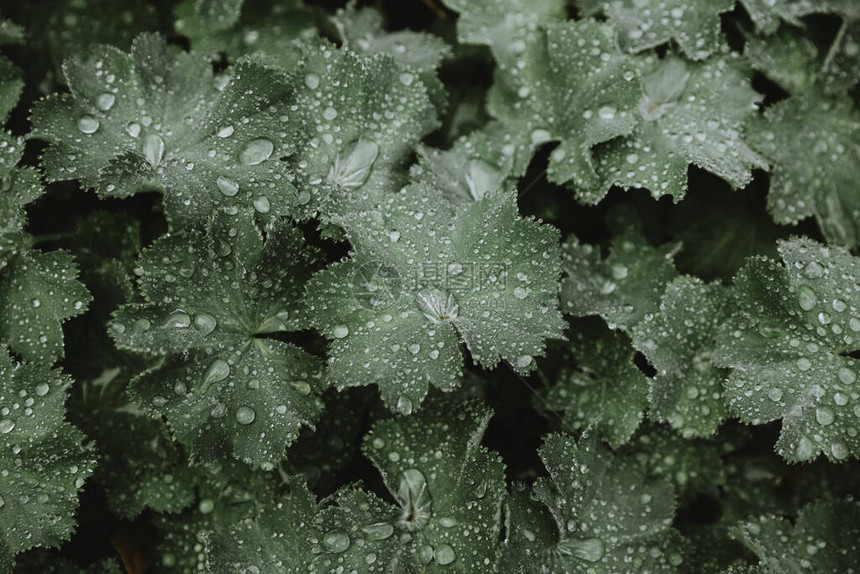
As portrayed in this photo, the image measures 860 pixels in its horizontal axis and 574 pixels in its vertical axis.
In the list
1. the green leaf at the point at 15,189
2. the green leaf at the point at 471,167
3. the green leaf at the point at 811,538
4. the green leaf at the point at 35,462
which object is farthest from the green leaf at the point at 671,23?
the green leaf at the point at 35,462

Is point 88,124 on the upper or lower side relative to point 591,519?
upper

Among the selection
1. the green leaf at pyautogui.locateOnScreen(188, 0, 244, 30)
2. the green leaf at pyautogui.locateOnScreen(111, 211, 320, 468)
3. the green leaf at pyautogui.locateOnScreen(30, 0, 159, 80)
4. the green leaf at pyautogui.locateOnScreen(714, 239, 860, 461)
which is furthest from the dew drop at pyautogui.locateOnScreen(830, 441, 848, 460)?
the green leaf at pyautogui.locateOnScreen(30, 0, 159, 80)

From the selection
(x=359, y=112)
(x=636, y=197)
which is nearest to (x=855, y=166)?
(x=636, y=197)

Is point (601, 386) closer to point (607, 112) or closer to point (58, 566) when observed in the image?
point (607, 112)

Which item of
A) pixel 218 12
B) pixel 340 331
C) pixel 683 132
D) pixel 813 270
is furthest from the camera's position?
pixel 218 12

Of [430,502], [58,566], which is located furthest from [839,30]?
[58,566]

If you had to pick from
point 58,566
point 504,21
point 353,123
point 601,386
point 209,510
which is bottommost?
point 58,566

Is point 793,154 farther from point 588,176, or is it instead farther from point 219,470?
point 219,470

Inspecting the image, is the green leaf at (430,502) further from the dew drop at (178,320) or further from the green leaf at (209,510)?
the dew drop at (178,320)
